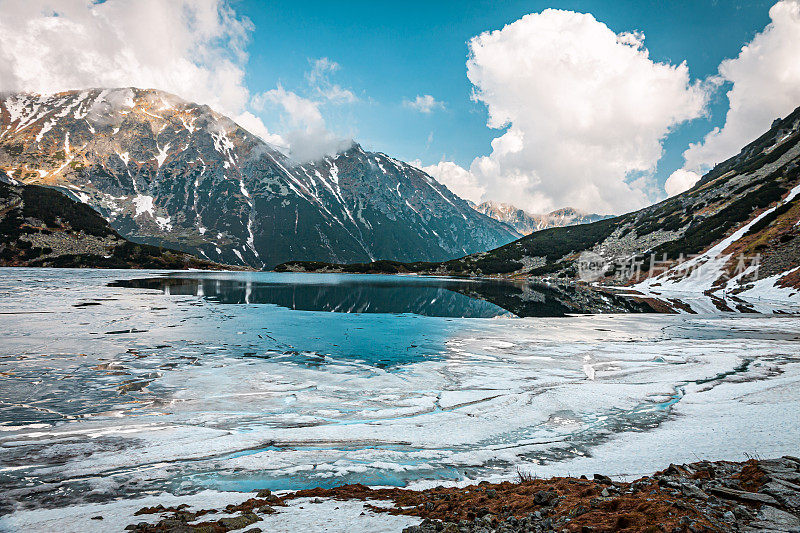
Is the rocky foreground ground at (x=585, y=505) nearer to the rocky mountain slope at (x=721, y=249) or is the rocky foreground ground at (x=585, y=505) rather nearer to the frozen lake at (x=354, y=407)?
the frozen lake at (x=354, y=407)

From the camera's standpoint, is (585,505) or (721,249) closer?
(585,505)

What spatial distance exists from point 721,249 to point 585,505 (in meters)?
124

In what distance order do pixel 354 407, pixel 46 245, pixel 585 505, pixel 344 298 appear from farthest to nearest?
1. pixel 46 245
2. pixel 344 298
3. pixel 354 407
4. pixel 585 505

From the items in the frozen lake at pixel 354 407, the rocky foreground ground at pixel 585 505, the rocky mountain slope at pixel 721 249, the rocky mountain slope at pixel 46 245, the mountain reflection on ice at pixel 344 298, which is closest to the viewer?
the rocky foreground ground at pixel 585 505

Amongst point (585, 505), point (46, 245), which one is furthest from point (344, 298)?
point (46, 245)

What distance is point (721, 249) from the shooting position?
98.1 metres

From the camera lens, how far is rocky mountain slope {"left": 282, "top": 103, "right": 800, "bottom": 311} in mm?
72750

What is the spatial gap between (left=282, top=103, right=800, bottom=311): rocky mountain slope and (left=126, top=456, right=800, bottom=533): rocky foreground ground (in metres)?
59.6

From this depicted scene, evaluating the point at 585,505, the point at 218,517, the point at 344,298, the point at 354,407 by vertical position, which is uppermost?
the point at 585,505

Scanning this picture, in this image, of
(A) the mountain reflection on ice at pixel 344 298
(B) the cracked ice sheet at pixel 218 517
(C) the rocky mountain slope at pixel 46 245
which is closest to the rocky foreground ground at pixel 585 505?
(B) the cracked ice sheet at pixel 218 517

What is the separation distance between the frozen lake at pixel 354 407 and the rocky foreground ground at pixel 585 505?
1199 mm

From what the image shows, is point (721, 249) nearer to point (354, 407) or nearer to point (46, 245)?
point (354, 407)

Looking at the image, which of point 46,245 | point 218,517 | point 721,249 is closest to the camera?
point 218,517

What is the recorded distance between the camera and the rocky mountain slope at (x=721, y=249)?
72750mm
